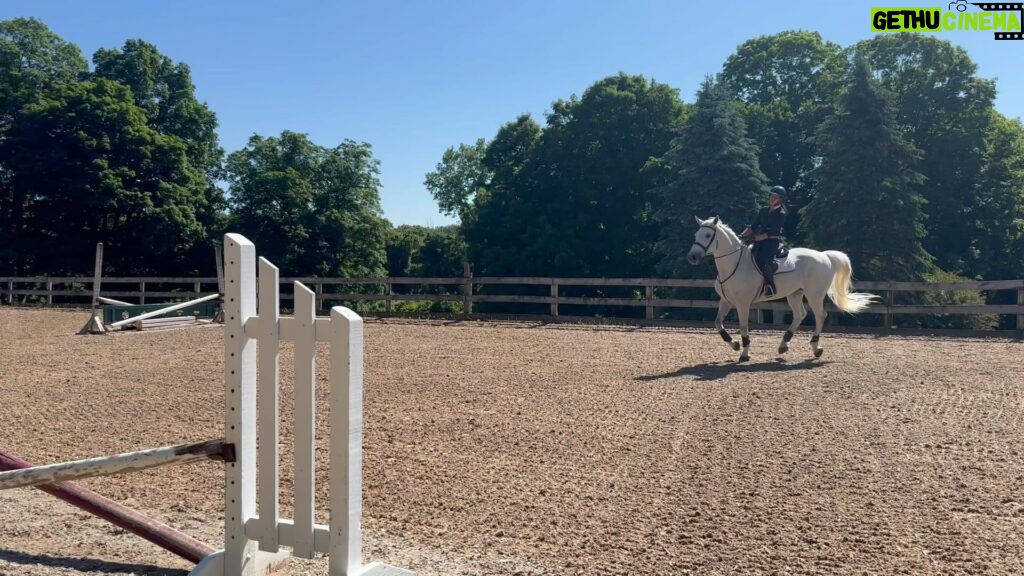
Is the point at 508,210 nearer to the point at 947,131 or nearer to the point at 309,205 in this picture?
the point at 309,205

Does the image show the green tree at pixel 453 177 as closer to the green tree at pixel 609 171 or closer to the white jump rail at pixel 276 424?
the green tree at pixel 609 171

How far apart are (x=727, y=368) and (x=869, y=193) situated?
14.5m

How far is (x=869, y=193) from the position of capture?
21797 millimetres

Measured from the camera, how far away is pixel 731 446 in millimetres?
5648

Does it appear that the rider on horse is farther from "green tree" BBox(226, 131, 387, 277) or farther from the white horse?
"green tree" BBox(226, 131, 387, 277)

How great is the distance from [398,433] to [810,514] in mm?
3358

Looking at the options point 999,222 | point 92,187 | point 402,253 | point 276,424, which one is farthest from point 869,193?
point 402,253

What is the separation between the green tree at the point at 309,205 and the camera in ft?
109

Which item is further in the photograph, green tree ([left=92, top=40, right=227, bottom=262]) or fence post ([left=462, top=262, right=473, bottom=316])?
green tree ([left=92, top=40, right=227, bottom=262])

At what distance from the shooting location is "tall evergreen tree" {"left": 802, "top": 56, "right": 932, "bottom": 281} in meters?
21.5

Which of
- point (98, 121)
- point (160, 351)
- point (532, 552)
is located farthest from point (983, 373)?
point (98, 121)

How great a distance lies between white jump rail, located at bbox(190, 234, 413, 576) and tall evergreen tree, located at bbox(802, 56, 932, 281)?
70.0ft

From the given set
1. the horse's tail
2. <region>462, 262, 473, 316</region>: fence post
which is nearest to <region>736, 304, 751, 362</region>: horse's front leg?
the horse's tail

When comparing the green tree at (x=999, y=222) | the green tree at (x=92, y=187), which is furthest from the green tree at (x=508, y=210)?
the green tree at (x=999, y=222)
